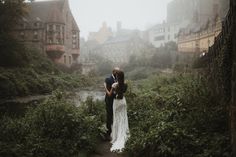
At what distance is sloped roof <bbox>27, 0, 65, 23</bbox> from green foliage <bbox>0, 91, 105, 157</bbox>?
143 ft

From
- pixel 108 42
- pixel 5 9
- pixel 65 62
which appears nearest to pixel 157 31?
pixel 108 42

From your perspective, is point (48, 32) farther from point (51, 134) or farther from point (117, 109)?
point (51, 134)

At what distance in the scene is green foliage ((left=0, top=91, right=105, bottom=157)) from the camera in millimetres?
8008

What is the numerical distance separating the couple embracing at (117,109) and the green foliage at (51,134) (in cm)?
55

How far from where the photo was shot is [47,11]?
54.2 m

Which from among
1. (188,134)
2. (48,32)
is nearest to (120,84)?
(188,134)

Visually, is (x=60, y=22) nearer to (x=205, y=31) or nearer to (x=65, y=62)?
(x=65, y=62)

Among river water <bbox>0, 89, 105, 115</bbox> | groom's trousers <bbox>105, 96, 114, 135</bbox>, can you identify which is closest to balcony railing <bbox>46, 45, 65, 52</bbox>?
river water <bbox>0, 89, 105, 115</bbox>

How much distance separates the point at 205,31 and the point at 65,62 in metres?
22.8

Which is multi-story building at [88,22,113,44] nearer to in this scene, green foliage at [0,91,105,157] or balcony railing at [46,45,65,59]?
balcony railing at [46,45,65,59]

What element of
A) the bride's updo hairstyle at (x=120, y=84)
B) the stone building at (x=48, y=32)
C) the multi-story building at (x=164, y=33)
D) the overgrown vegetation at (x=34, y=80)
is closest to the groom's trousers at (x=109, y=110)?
the bride's updo hairstyle at (x=120, y=84)

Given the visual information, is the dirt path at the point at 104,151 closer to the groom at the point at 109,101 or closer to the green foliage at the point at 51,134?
the green foliage at the point at 51,134

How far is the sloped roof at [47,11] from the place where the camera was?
5221 cm

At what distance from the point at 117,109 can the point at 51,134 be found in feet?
6.96
